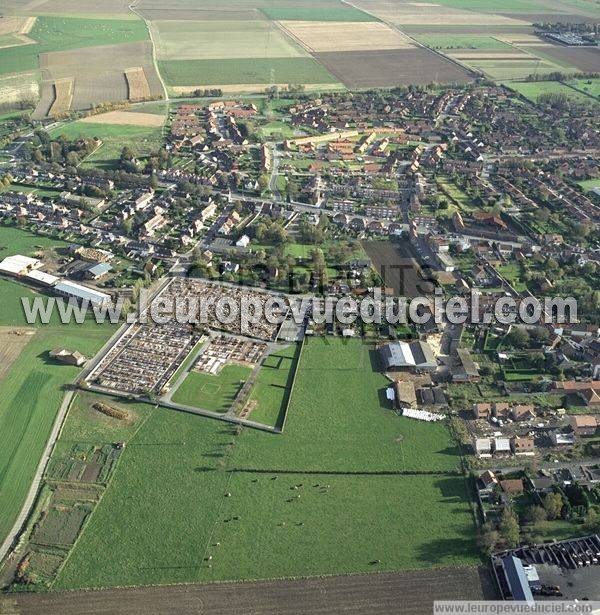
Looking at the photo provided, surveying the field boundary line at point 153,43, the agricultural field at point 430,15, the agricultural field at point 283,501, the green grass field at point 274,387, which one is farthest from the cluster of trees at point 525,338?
the agricultural field at point 430,15

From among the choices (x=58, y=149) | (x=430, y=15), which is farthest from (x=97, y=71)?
(x=430, y=15)

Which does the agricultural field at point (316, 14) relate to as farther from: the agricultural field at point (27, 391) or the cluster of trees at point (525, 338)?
the cluster of trees at point (525, 338)

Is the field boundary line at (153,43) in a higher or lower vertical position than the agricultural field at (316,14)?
lower

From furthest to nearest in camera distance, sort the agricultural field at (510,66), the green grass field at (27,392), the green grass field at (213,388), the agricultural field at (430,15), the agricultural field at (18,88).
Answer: the agricultural field at (430,15), the agricultural field at (510,66), the agricultural field at (18,88), the green grass field at (213,388), the green grass field at (27,392)

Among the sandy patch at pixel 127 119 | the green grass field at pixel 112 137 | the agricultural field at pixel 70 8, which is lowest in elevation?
the green grass field at pixel 112 137

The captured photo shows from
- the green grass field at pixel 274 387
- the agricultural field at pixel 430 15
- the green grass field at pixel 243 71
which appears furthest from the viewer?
the agricultural field at pixel 430 15

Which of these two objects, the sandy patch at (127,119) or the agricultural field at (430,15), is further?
the agricultural field at (430,15)

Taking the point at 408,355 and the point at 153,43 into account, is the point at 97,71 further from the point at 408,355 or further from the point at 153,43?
the point at 408,355

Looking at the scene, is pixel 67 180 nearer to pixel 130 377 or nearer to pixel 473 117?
pixel 130 377
